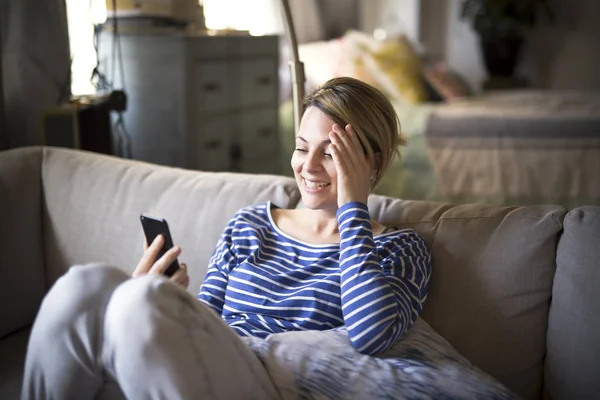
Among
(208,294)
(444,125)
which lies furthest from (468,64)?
(208,294)

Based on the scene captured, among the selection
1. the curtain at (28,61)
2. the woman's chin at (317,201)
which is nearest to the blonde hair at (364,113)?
the woman's chin at (317,201)

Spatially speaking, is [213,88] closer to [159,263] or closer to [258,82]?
[258,82]

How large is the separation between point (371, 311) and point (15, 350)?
0.85 m

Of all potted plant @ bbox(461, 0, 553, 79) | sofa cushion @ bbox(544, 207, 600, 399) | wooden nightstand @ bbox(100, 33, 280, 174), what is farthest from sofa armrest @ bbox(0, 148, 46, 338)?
potted plant @ bbox(461, 0, 553, 79)

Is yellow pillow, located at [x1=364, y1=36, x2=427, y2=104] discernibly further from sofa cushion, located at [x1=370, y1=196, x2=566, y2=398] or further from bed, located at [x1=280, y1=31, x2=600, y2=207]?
sofa cushion, located at [x1=370, y1=196, x2=566, y2=398]

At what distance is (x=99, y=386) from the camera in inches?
37.0

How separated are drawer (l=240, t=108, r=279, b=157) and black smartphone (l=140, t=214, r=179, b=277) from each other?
1.65 metres

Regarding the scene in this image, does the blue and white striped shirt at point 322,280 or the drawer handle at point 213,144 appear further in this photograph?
the drawer handle at point 213,144

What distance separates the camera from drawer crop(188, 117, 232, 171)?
2668 millimetres

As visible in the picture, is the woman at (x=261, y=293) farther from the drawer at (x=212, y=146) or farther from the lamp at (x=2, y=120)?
the drawer at (x=212, y=146)

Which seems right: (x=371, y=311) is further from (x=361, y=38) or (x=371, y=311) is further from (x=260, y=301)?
(x=361, y=38)

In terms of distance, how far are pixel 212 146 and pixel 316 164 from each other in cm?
158

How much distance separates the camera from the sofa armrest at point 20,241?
5.16 ft

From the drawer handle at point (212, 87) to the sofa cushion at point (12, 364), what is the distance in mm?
1305
